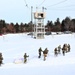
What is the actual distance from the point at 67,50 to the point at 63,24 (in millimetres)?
96796

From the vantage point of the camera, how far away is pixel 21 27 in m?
130

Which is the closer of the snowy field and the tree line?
the snowy field

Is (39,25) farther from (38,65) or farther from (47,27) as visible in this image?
(47,27)

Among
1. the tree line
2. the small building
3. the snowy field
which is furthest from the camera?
the tree line

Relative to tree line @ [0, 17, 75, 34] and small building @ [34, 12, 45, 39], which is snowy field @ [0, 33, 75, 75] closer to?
small building @ [34, 12, 45, 39]

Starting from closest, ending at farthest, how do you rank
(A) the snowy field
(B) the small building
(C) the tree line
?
(A) the snowy field, (B) the small building, (C) the tree line

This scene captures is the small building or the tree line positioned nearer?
the small building

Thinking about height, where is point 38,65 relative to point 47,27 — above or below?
below

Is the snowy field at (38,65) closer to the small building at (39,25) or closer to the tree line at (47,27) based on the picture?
the small building at (39,25)

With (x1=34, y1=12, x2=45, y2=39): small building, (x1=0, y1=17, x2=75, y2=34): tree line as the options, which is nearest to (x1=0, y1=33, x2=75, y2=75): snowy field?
(x1=34, y1=12, x2=45, y2=39): small building

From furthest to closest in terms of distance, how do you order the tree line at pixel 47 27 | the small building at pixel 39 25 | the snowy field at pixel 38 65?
the tree line at pixel 47 27
the small building at pixel 39 25
the snowy field at pixel 38 65

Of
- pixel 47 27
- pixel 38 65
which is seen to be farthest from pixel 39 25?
pixel 47 27

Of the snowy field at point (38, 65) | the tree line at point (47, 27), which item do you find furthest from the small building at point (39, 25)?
the tree line at point (47, 27)

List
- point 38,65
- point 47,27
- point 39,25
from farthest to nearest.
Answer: point 47,27, point 39,25, point 38,65
